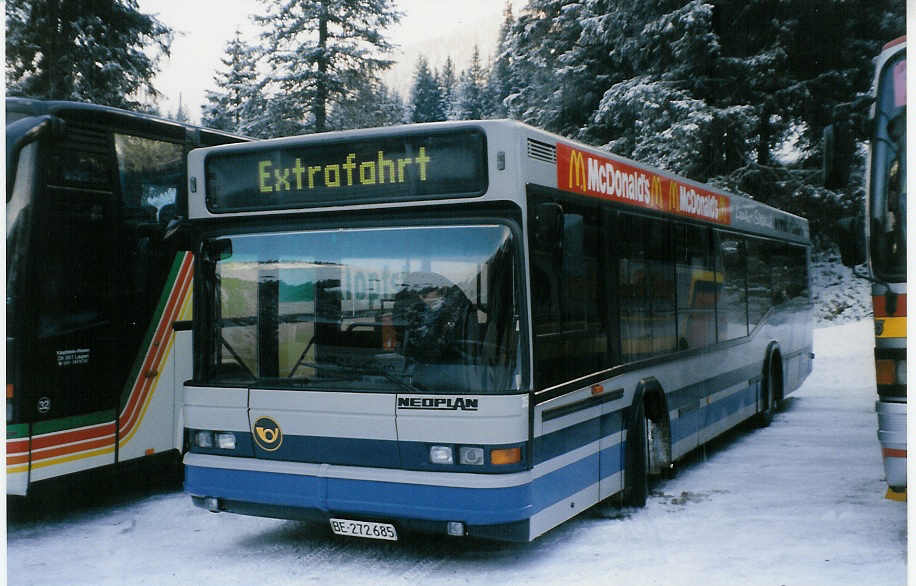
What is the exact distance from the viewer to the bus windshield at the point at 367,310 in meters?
5.22

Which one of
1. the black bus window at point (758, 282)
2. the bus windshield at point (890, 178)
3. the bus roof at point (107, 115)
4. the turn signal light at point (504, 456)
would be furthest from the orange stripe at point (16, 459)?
Result: the black bus window at point (758, 282)

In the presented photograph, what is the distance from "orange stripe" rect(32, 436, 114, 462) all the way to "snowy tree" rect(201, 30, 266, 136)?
3.19m

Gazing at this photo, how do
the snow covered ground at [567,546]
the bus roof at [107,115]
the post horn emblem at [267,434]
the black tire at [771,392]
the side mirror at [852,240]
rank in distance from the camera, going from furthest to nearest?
the black tire at [771,392] < the bus roof at [107,115] < the side mirror at [852,240] < the post horn emblem at [267,434] < the snow covered ground at [567,546]

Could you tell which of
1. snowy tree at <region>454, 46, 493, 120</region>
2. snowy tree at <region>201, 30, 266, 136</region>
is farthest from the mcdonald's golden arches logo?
snowy tree at <region>201, 30, 266, 136</region>

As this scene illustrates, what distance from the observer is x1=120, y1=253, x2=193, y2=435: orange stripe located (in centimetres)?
730

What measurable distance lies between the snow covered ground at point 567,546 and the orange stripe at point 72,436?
26.1 inches

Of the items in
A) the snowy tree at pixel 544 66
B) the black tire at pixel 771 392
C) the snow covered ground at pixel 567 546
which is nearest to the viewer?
the snow covered ground at pixel 567 546

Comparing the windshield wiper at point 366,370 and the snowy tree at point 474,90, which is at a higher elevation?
the snowy tree at point 474,90

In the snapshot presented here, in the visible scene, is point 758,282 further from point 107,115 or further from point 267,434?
point 107,115

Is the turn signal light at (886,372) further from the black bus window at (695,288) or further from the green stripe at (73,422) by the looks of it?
the green stripe at (73,422)

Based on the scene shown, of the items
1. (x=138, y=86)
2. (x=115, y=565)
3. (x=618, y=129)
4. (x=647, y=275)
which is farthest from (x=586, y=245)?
(x=618, y=129)

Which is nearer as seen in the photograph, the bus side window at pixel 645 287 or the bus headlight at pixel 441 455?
the bus headlight at pixel 441 455

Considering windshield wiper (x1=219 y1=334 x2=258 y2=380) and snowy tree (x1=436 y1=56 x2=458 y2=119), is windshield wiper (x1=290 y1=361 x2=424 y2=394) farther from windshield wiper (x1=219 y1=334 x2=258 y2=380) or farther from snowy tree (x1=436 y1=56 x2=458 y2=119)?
snowy tree (x1=436 y1=56 x2=458 y2=119)

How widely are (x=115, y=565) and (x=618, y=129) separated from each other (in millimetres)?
8805
